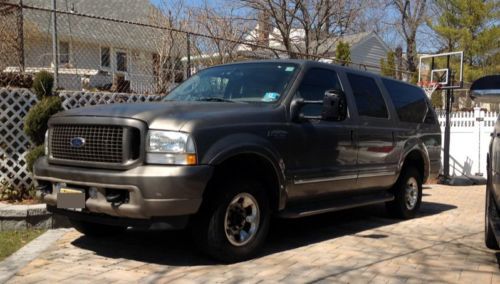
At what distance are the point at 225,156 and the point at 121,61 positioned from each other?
38.8 feet

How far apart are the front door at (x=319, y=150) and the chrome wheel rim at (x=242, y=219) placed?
54cm

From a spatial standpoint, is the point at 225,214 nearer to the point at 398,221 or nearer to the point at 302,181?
the point at 302,181

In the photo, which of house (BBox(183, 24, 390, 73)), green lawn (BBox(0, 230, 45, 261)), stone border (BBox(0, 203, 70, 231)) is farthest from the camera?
house (BBox(183, 24, 390, 73))

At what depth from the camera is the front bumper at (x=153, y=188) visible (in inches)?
182

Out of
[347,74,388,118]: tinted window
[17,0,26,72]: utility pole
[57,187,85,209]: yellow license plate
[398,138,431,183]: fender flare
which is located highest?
[17,0,26,72]: utility pole

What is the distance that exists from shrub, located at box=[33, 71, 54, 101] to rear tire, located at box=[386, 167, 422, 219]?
4872 mm

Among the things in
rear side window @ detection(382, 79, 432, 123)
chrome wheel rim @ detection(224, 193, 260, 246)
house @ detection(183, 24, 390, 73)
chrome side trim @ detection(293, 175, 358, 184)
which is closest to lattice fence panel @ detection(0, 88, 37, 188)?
chrome wheel rim @ detection(224, 193, 260, 246)

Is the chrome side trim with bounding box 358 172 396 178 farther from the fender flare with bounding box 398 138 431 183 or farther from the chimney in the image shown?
the chimney

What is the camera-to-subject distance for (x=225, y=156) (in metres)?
4.94

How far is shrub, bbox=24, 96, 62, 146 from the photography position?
279 inches

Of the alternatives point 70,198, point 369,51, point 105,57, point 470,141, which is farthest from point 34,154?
point 369,51

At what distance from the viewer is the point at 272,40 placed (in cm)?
2031

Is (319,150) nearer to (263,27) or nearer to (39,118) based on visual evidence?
(39,118)

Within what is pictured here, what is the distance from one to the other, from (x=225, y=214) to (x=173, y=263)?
2.34 ft
